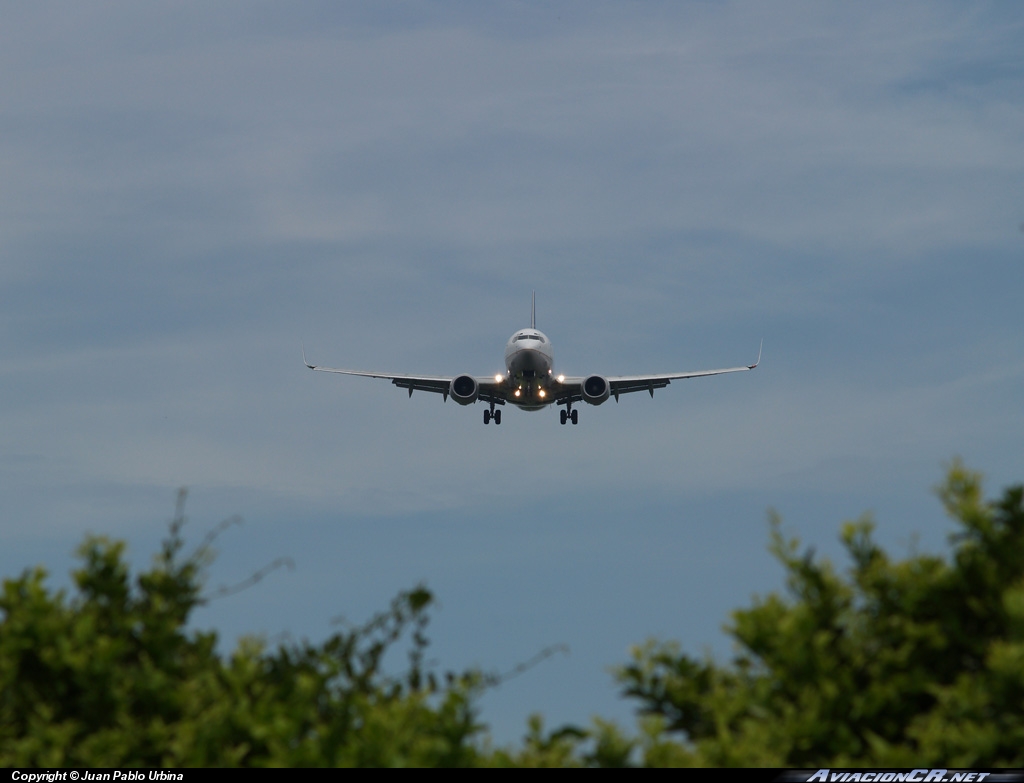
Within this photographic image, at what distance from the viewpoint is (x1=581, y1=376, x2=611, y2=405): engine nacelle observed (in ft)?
175

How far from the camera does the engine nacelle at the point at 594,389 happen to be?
175ft

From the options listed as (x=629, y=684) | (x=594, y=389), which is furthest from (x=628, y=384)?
(x=629, y=684)

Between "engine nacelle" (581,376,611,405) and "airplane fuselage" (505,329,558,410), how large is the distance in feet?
5.40

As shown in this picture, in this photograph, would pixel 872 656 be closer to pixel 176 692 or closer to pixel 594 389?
pixel 176 692

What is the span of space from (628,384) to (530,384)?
759 cm

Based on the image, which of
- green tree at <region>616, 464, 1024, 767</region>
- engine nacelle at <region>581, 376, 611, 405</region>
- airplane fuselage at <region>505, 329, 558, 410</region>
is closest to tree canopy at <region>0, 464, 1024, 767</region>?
green tree at <region>616, 464, 1024, 767</region>

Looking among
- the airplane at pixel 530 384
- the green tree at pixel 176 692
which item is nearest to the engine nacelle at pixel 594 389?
the airplane at pixel 530 384

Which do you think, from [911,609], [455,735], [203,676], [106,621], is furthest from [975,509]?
[106,621]

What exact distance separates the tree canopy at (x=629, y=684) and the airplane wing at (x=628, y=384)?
46.2 metres

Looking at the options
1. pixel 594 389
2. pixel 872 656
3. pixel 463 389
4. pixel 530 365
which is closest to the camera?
pixel 872 656

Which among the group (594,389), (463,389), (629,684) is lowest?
(629,684)

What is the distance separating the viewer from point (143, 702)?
870 cm

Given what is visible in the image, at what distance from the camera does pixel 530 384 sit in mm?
53188
